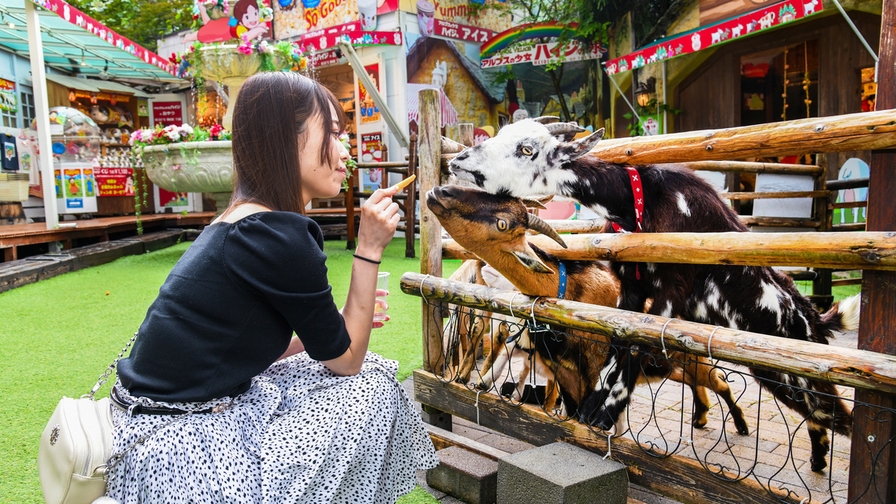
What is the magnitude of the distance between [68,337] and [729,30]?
7.48 metres

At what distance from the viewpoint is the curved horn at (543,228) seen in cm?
258

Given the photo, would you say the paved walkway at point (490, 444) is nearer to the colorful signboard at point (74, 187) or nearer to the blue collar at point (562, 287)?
the blue collar at point (562, 287)

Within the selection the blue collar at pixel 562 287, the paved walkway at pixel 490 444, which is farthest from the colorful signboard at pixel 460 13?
the blue collar at pixel 562 287

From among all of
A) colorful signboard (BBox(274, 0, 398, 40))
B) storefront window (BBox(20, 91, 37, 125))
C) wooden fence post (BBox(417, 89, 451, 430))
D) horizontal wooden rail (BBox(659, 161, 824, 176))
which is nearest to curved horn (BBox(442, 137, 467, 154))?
→ wooden fence post (BBox(417, 89, 451, 430))

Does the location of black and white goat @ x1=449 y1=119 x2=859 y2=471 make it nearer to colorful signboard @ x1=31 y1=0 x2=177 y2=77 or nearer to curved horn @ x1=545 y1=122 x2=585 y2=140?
curved horn @ x1=545 y1=122 x2=585 y2=140

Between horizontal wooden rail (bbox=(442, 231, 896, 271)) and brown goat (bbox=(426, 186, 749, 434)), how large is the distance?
18 cm

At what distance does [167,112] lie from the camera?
15.8 meters

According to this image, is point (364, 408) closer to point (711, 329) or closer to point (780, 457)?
point (711, 329)

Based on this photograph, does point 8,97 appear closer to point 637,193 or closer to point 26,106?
point 26,106

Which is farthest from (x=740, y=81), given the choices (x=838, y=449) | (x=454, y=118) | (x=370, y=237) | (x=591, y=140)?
(x=370, y=237)

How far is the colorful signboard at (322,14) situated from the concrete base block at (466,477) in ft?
37.2

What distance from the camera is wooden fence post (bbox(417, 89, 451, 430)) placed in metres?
3.36

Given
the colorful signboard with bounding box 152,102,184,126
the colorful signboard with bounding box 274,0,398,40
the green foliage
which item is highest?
the green foliage

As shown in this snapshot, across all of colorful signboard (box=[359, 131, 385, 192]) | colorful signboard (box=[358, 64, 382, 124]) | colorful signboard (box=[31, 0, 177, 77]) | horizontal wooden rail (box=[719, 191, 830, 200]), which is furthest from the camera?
colorful signboard (box=[359, 131, 385, 192])
